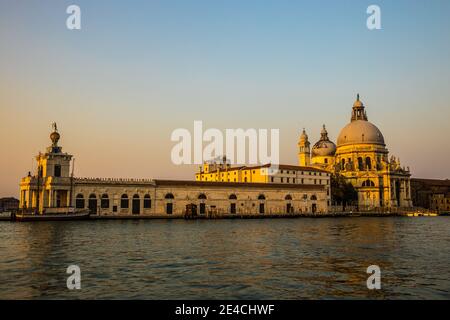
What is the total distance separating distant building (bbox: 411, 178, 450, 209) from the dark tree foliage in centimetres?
2559

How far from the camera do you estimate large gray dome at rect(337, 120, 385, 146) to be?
351 ft

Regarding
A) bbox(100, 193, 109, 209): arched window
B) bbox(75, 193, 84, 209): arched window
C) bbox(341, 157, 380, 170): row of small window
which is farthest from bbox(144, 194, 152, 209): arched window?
bbox(341, 157, 380, 170): row of small window

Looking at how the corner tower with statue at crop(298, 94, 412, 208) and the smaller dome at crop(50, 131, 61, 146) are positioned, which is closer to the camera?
the smaller dome at crop(50, 131, 61, 146)

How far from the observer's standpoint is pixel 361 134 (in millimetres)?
107375

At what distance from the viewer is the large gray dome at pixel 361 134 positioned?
351ft

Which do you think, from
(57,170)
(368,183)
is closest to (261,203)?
(57,170)

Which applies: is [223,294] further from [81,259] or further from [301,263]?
[81,259]

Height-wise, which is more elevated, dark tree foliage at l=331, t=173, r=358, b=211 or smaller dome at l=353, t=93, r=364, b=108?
smaller dome at l=353, t=93, r=364, b=108

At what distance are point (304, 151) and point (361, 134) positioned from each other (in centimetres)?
1409

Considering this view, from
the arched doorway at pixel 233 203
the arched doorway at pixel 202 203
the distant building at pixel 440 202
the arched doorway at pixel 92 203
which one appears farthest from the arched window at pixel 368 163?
the arched doorway at pixel 92 203

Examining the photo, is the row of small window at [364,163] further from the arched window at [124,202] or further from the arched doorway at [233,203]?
the arched window at [124,202]

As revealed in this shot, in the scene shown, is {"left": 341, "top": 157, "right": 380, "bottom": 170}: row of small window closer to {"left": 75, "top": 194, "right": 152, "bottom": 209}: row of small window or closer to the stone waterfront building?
the stone waterfront building

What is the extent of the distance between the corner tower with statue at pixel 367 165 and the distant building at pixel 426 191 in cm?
1446
